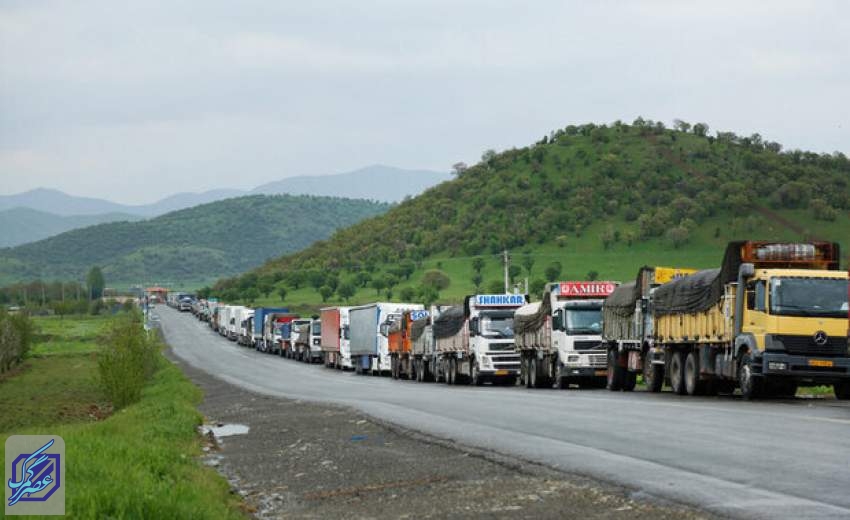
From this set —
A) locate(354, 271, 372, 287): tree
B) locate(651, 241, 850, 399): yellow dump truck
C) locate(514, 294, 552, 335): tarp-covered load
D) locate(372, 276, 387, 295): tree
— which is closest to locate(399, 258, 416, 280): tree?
locate(372, 276, 387, 295): tree

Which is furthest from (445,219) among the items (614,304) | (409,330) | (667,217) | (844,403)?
(844,403)

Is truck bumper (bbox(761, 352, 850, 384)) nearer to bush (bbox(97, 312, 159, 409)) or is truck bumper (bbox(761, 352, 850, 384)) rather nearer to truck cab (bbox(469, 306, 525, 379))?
truck cab (bbox(469, 306, 525, 379))

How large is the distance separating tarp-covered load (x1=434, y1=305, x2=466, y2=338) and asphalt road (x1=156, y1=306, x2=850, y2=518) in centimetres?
1302

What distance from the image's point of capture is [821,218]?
162 m

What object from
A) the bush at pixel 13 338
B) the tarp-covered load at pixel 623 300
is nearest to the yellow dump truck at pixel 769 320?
the tarp-covered load at pixel 623 300

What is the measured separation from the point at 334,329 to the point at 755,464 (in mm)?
63923

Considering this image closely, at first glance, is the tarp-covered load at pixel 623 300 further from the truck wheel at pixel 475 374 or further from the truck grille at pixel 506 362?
the truck wheel at pixel 475 374

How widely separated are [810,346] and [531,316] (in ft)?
56.1

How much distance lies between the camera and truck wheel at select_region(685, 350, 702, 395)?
33.2m

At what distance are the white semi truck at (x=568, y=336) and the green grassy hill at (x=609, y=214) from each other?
98.4 metres

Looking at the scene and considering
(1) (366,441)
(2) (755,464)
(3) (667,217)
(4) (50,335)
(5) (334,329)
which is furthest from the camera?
(3) (667,217)

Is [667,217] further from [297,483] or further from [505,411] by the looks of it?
[297,483]

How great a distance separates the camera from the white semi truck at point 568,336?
42.2 m

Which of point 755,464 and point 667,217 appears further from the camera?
point 667,217
